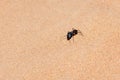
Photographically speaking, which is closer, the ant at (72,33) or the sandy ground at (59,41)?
the sandy ground at (59,41)

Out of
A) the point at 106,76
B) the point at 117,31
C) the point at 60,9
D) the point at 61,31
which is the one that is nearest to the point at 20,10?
the point at 60,9

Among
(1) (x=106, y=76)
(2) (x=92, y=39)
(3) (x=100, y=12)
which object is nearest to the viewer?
(1) (x=106, y=76)

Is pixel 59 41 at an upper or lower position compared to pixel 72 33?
lower

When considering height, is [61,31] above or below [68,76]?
above

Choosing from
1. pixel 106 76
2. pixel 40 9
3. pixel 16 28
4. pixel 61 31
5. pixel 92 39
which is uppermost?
pixel 40 9

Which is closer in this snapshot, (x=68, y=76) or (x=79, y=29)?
(x=68, y=76)

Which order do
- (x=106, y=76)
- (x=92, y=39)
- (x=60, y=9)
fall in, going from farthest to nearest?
(x=60, y=9) < (x=92, y=39) < (x=106, y=76)

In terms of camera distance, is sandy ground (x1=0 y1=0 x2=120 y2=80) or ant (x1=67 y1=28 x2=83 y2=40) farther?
ant (x1=67 y1=28 x2=83 y2=40)

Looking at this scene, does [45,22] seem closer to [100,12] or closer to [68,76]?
[100,12]
